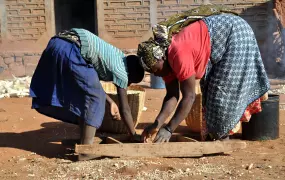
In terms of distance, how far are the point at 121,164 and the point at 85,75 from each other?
0.84m

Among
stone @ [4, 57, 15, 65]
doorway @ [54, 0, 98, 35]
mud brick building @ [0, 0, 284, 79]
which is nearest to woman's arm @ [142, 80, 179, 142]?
mud brick building @ [0, 0, 284, 79]

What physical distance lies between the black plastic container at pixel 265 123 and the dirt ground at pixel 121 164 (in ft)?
0.29

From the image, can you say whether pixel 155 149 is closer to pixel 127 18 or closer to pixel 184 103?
pixel 184 103

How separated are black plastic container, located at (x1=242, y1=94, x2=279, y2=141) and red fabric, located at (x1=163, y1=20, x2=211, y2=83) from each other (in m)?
1.11

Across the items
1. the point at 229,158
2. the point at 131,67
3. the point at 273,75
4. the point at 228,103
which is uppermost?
the point at 131,67

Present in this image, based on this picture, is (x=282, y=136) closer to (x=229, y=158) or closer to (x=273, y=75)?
(x=229, y=158)

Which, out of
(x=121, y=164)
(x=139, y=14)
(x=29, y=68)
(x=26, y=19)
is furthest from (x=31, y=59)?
(x=121, y=164)

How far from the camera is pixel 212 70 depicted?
4562 millimetres

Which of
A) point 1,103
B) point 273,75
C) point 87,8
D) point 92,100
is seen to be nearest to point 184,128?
point 92,100

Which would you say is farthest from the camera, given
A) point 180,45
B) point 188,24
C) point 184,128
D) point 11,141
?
point 184,128

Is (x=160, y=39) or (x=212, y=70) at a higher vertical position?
(x=160, y=39)

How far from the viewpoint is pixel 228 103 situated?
14.9 ft

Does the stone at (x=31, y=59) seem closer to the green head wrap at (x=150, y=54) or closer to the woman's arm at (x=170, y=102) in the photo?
the woman's arm at (x=170, y=102)

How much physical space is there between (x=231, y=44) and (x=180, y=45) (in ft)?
1.96
